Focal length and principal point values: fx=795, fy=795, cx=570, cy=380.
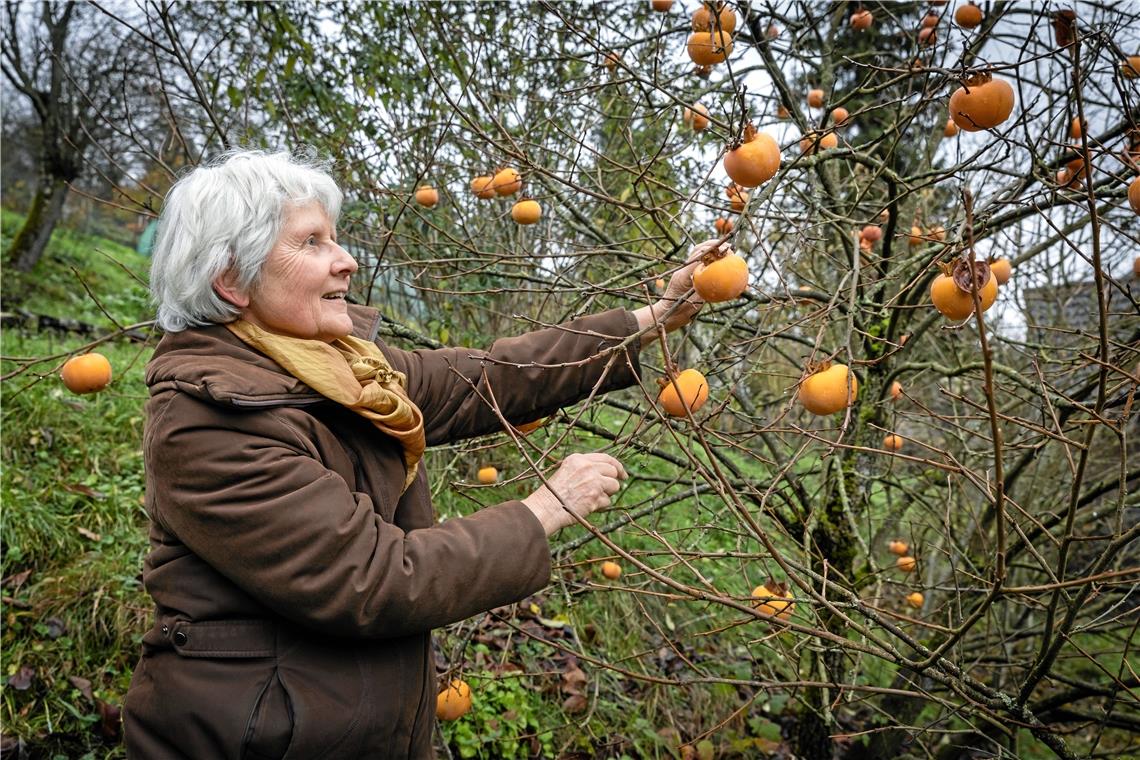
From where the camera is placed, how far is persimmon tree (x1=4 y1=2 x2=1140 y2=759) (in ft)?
5.23

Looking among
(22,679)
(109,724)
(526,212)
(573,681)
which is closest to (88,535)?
(22,679)

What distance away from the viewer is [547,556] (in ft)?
4.67

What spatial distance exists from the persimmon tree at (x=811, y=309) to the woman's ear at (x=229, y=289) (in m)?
0.62

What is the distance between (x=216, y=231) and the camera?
148cm

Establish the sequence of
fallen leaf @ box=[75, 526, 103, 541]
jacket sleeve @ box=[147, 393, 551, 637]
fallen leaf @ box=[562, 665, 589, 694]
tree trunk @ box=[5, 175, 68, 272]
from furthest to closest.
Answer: tree trunk @ box=[5, 175, 68, 272] → fallen leaf @ box=[75, 526, 103, 541] → fallen leaf @ box=[562, 665, 589, 694] → jacket sleeve @ box=[147, 393, 551, 637]

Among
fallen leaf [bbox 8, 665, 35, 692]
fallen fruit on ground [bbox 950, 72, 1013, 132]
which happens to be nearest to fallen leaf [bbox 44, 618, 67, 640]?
fallen leaf [bbox 8, 665, 35, 692]

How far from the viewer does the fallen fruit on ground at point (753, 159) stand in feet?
4.73

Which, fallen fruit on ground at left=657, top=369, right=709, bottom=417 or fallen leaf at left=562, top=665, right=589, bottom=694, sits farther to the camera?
fallen leaf at left=562, top=665, right=589, bottom=694

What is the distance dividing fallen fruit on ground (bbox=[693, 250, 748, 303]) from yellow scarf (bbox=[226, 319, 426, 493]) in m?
0.62

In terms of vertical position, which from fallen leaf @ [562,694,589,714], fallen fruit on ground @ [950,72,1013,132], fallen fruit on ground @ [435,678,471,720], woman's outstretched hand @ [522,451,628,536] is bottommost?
fallen leaf @ [562,694,589,714]

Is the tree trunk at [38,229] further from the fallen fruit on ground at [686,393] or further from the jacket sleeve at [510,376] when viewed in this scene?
the fallen fruit on ground at [686,393]

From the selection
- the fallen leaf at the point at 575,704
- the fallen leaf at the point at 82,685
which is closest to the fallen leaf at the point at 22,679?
the fallen leaf at the point at 82,685

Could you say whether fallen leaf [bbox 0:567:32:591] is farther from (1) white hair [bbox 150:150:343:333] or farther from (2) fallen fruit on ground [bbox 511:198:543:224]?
(2) fallen fruit on ground [bbox 511:198:543:224]

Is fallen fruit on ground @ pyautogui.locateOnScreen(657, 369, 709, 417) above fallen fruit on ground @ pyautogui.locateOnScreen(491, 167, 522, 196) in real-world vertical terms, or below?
below
